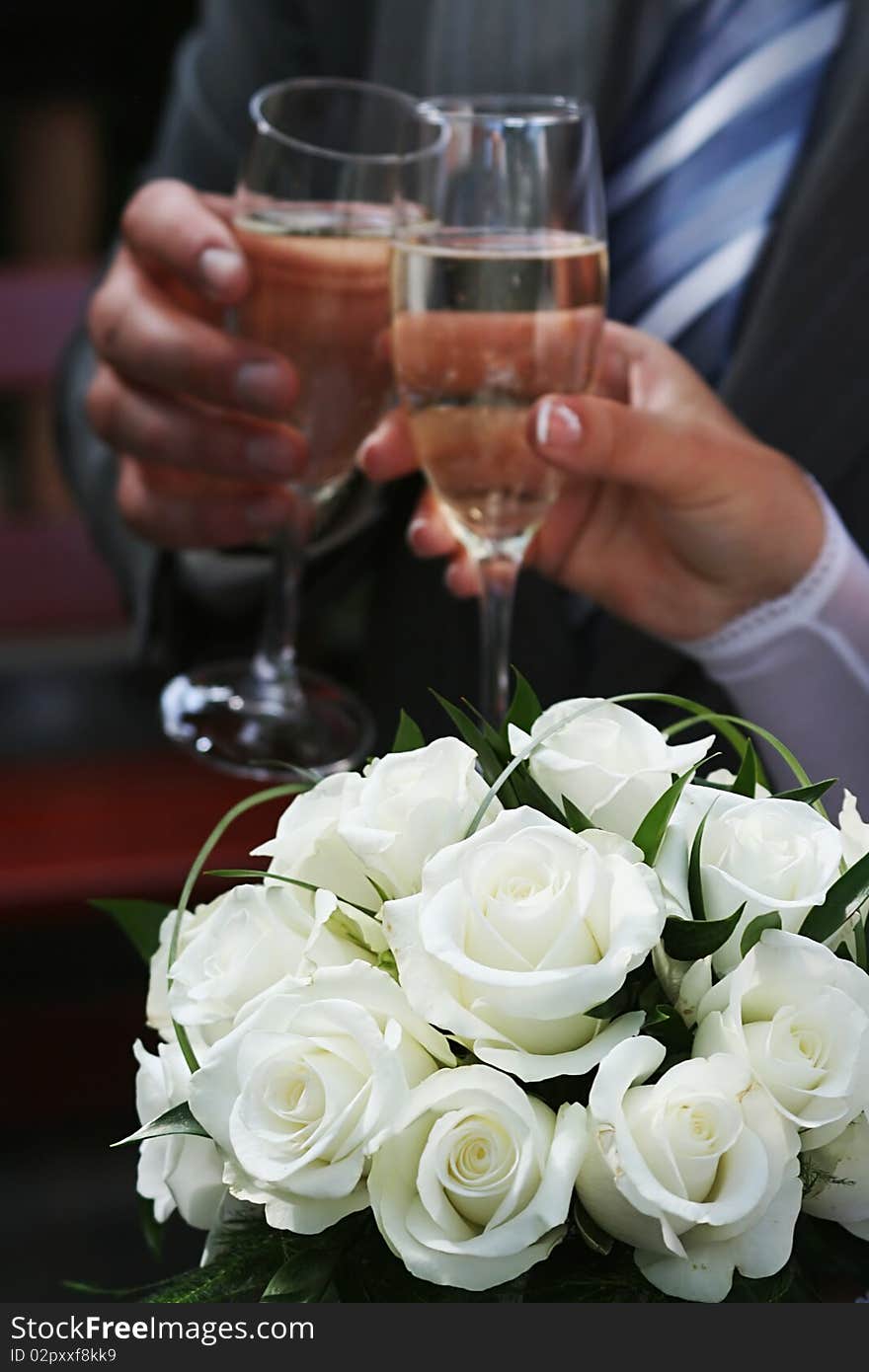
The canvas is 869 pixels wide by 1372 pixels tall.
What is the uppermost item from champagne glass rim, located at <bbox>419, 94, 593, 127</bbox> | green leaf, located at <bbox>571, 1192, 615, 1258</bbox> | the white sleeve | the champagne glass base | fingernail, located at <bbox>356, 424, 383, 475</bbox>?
champagne glass rim, located at <bbox>419, 94, 593, 127</bbox>

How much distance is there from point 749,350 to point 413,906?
0.72 meters

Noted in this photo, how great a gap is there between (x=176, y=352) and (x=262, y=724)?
20 cm

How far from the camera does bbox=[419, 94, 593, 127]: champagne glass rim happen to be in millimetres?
622

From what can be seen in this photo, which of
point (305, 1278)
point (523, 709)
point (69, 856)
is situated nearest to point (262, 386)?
point (69, 856)

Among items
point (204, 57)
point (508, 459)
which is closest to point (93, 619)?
point (204, 57)

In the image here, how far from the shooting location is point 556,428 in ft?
2.09

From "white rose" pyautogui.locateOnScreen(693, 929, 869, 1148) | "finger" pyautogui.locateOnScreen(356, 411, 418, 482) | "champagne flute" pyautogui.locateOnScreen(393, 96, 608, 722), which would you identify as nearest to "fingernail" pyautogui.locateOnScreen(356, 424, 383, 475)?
"finger" pyautogui.locateOnScreen(356, 411, 418, 482)

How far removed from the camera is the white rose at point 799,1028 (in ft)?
0.99

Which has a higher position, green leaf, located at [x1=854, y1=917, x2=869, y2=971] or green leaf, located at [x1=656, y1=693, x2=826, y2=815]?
green leaf, located at [x1=656, y1=693, x2=826, y2=815]

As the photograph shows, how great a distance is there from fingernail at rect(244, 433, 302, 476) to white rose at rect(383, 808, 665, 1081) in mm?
507

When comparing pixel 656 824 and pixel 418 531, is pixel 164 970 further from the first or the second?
pixel 418 531

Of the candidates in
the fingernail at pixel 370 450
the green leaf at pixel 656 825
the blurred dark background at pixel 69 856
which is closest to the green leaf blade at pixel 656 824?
the green leaf at pixel 656 825

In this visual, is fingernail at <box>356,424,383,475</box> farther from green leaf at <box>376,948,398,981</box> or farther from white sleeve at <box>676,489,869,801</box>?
→ green leaf at <box>376,948,398,981</box>

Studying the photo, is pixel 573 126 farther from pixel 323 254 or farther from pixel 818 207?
pixel 818 207
